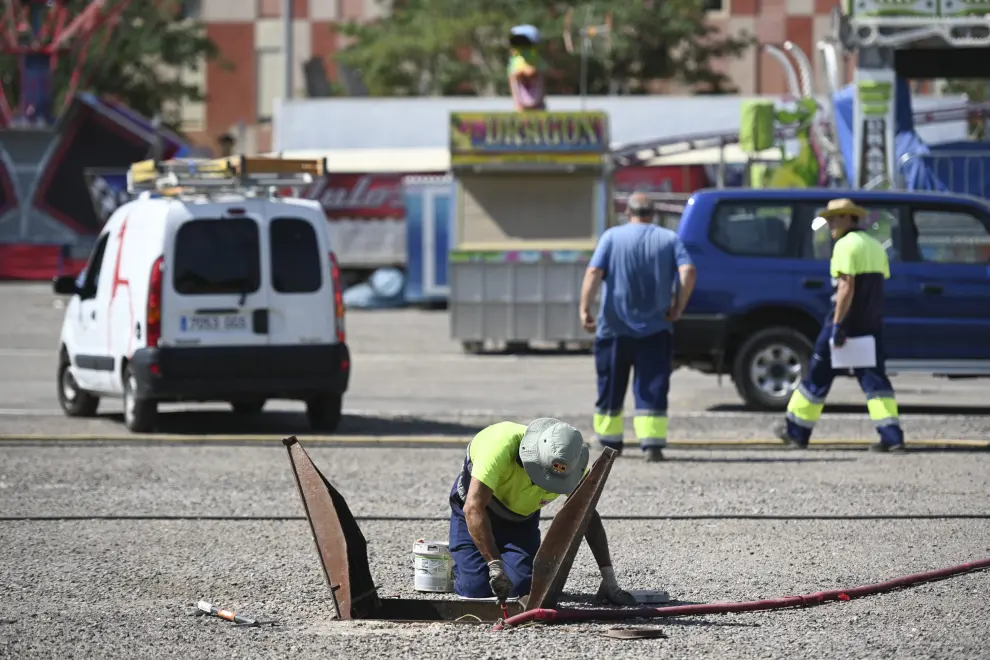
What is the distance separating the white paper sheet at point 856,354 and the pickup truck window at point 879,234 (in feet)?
10.7

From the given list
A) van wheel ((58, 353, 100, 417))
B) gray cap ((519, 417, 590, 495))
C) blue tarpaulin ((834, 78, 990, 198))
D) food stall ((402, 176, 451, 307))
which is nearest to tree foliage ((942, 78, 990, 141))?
food stall ((402, 176, 451, 307))

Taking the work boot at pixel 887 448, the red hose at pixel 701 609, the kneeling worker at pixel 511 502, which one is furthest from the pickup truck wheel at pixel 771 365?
the kneeling worker at pixel 511 502

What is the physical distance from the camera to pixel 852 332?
494 inches

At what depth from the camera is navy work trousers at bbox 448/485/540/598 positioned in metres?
7.10

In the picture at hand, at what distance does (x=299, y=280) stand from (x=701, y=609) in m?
7.28

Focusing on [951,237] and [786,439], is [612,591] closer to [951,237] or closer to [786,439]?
[786,439]

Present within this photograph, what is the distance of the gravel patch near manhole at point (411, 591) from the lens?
6.54 meters

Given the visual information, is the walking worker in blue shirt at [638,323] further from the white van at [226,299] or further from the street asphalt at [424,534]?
the white van at [226,299]

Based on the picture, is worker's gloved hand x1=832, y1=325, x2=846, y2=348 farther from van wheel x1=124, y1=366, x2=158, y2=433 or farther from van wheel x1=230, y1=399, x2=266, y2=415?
van wheel x1=230, y1=399, x2=266, y2=415

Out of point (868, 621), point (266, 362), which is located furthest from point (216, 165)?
point (868, 621)

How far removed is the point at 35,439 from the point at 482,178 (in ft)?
35.9

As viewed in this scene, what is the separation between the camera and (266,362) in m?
13.6

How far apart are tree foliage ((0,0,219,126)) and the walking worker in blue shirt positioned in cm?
4369

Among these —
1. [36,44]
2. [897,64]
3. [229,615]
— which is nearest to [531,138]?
[897,64]
